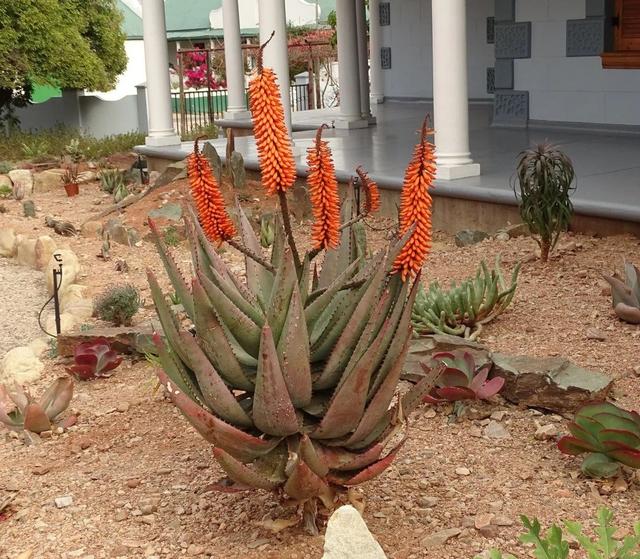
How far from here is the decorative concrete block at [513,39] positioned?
12.7 m

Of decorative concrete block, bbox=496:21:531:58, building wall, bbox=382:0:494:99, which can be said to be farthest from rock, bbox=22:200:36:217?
building wall, bbox=382:0:494:99

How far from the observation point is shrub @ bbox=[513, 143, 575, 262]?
6574 mm

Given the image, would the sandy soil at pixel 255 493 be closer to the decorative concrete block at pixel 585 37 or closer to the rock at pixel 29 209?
the rock at pixel 29 209

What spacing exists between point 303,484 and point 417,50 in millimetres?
13788

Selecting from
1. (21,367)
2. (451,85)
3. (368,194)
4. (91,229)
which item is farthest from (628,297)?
(91,229)

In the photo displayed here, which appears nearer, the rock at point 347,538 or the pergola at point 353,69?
the rock at point 347,538

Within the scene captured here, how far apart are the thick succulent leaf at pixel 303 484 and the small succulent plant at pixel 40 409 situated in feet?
5.61

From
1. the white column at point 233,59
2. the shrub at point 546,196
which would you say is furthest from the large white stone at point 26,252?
the white column at point 233,59

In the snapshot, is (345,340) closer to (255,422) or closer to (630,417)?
(255,422)

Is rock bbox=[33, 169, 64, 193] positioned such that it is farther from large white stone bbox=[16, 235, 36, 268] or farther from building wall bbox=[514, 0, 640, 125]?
building wall bbox=[514, 0, 640, 125]

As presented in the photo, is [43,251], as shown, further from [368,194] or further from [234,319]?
[234,319]

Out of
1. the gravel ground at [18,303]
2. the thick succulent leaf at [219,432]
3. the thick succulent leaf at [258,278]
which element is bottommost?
the gravel ground at [18,303]

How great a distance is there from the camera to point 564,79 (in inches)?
481

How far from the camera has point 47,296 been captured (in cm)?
834
